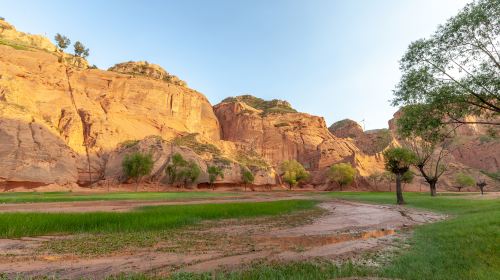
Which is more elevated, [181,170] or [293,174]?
[181,170]

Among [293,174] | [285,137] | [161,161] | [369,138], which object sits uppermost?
[369,138]

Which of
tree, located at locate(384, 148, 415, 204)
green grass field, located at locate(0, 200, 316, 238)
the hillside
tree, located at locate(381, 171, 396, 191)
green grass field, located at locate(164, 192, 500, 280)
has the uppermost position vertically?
the hillside

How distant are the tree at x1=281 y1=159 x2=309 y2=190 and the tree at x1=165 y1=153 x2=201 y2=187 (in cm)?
4106

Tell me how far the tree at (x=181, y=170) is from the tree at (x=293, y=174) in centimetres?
4106

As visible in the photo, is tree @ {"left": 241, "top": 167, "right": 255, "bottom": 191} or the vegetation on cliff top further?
the vegetation on cliff top

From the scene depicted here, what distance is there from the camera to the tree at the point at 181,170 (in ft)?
305

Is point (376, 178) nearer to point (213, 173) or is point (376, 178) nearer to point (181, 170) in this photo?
point (213, 173)

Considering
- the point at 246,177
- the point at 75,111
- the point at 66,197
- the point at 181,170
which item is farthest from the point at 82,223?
the point at 246,177

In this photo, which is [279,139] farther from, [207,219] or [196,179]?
[207,219]

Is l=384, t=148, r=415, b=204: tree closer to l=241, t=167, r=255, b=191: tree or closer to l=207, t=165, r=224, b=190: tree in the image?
l=207, t=165, r=224, b=190: tree

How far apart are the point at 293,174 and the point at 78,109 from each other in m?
81.4

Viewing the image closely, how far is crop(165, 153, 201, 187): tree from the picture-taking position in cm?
9281

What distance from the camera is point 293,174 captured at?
122000 millimetres

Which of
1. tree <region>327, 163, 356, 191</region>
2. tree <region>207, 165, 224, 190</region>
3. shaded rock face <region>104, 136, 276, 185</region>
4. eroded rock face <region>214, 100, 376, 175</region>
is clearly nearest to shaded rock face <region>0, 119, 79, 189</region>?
shaded rock face <region>104, 136, 276, 185</region>
